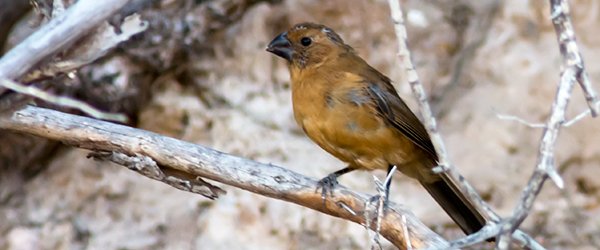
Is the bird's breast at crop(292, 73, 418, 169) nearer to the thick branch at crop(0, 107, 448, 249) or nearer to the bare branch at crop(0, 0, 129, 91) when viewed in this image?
the thick branch at crop(0, 107, 448, 249)

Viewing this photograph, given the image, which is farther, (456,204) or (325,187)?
(456,204)

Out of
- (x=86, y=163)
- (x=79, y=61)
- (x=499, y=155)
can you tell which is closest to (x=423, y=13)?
(x=499, y=155)

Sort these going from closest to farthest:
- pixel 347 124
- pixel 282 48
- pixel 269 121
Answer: pixel 347 124, pixel 282 48, pixel 269 121

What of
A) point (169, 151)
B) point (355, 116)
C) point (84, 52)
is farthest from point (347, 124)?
point (84, 52)

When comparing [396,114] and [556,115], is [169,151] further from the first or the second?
[556,115]

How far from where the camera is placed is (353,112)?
478 cm

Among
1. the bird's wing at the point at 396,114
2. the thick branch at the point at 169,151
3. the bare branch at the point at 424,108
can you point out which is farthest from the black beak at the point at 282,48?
the bare branch at the point at 424,108

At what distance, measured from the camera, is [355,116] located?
477 centimetres

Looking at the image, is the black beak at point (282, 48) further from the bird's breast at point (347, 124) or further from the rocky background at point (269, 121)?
the rocky background at point (269, 121)

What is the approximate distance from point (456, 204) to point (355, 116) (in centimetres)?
65

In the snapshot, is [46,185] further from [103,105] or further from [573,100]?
[573,100]

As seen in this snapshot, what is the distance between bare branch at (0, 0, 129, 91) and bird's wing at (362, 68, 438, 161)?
1545 mm

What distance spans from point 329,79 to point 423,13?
1.67 meters

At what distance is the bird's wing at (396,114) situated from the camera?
4934mm
